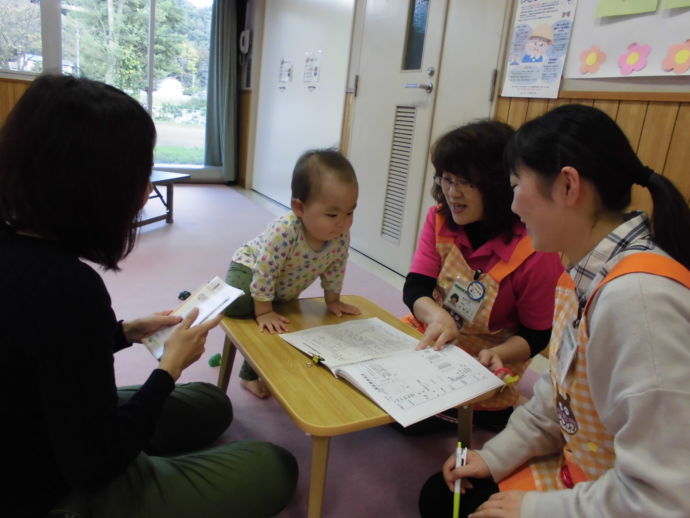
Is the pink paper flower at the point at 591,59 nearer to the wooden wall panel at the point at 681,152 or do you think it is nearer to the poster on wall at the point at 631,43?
the poster on wall at the point at 631,43

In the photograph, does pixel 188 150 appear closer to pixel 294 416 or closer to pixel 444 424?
pixel 444 424

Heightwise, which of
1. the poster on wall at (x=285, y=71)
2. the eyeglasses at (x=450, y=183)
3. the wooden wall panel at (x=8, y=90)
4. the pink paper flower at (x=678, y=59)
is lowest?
the eyeglasses at (x=450, y=183)

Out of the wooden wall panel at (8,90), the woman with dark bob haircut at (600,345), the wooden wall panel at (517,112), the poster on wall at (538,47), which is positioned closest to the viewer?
the woman with dark bob haircut at (600,345)

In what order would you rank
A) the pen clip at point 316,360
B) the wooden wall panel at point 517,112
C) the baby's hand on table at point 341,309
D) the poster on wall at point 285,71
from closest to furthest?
the pen clip at point 316,360
the baby's hand on table at point 341,309
the wooden wall panel at point 517,112
the poster on wall at point 285,71

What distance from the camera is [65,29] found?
4938 mm

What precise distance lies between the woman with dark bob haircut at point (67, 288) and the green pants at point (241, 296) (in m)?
0.44

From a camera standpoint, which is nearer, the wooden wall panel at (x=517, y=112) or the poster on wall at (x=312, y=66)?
the wooden wall panel at (x=517, y=112)

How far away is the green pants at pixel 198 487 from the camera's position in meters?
0.78

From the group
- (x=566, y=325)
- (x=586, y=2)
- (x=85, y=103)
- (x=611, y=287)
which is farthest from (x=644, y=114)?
(x=85, y=103)

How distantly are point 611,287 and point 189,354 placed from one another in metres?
0.69

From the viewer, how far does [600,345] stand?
2.14 feet

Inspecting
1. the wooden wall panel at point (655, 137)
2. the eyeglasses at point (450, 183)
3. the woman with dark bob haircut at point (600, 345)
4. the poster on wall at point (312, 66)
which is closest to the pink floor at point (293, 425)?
the woman with dark bob haircut at point (600, 345)

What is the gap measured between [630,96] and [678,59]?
170mm

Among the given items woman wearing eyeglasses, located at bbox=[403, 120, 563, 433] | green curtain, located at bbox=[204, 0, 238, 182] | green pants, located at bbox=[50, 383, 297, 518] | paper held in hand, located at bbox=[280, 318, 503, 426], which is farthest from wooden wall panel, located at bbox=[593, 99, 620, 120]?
green curtain, located at bbox=[204, 0, 238, 182]
